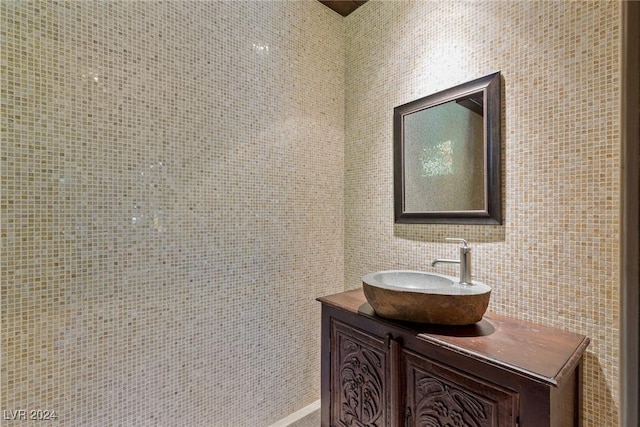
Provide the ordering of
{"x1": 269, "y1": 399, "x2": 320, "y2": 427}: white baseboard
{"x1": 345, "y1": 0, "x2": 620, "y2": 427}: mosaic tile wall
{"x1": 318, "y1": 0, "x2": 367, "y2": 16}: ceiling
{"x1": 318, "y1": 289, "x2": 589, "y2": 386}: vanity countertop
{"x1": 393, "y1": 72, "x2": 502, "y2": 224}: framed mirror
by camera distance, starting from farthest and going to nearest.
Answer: {"x1": 318, "y1": 0, "x2": 367, "y2": 16}: ceiling < {"x1": 269, "y1": 399, "x2": 320, "y2": 427}: white baseboard < {"x1": 393, "y1": 72, "x2": 502, "y2": 224}: framed mirror < {"x1": 345, "y1": 0, "x2": 620, "y2": 427}: mosaic tile wall < {"x1": 318, "y1": 289, "x2": 589, "y2": 386}: vanity countertop

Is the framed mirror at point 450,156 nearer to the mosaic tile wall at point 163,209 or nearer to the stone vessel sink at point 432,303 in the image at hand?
the stone vessel sink at point 432,303

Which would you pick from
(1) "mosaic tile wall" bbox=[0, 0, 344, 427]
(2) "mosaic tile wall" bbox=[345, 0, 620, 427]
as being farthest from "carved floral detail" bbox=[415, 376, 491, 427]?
(1) "mosaic tile wall" bbox=[0, 0, 344, 427]

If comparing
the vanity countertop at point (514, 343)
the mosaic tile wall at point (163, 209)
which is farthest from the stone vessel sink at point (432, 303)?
the mosaic tile wall at point (163, 209)

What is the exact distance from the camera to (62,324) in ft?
3.78

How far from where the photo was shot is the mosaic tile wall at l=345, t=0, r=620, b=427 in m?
1.04

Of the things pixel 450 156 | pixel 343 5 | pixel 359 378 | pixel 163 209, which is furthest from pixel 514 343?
pixel 343 5

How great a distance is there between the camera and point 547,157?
1170 mm

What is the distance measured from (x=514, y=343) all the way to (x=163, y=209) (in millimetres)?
1504

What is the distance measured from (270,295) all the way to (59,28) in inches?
59.3

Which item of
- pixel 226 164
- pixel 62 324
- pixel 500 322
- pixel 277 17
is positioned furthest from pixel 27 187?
pixel 500 322

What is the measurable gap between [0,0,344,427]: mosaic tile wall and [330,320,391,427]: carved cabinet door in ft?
1.40

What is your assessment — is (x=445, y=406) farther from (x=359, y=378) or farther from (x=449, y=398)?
(x=359, y=378)

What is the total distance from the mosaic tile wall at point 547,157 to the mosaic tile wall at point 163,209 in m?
0.71

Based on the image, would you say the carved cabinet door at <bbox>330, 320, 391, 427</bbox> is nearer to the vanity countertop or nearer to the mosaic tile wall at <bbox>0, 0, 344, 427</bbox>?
the vanity countertop
